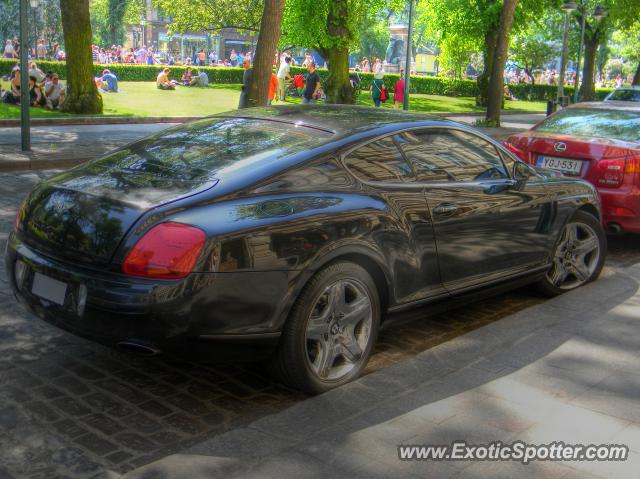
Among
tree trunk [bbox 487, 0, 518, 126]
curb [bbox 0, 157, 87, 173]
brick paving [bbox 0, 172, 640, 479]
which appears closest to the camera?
brick paving [bbox 0, 172, 640, 479]

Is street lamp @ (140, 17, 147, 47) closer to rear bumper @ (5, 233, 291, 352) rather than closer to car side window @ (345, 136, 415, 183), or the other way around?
Answer: car side window @ (345, 136, 415, 183)

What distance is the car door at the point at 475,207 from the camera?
5066mm

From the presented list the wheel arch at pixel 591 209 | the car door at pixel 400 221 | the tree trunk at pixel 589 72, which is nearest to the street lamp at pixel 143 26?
the tree trunk at pixel 589 72

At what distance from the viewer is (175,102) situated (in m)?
29.2

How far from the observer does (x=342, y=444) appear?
3.63 meters

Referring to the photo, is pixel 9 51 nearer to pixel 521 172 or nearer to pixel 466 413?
pixel 521 172

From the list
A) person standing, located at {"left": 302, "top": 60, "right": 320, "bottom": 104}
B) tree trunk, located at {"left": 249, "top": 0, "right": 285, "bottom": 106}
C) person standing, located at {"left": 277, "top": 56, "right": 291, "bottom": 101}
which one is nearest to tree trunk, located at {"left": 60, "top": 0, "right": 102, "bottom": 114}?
person standing, located at {"left": 302, "top": 60, "right": 320, "bottom": 104}

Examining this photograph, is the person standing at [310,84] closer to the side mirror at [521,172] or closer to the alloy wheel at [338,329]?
the side mirror at [521,172]

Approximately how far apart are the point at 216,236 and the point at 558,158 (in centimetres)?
557

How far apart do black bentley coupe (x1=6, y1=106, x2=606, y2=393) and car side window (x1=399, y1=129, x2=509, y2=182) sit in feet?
0.04

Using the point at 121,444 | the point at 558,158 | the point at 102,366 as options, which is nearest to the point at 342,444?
the point at 121,444

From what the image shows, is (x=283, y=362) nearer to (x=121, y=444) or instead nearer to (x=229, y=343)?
(x=229, y=343)

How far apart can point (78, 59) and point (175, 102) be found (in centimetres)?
840

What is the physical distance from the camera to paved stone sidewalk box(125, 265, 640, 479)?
11.3 feet
